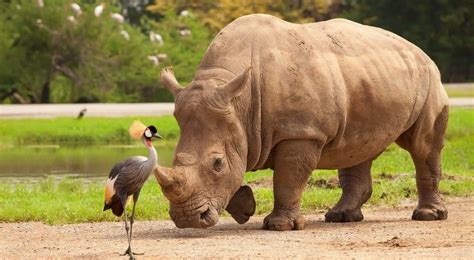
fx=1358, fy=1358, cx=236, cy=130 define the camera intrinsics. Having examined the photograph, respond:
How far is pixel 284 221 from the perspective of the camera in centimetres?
1281

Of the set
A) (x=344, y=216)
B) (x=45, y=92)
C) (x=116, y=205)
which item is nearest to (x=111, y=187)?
(x=116, y=205)

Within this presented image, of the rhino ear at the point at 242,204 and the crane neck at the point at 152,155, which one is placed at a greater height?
the crane neck at the point at 152,155

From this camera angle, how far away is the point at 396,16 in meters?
45.8

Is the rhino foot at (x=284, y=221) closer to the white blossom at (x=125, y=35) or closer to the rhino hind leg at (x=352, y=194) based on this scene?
the rhino hind leg at (x=352, y=194)

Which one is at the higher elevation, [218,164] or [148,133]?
[148,133]

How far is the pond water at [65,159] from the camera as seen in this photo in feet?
70.9

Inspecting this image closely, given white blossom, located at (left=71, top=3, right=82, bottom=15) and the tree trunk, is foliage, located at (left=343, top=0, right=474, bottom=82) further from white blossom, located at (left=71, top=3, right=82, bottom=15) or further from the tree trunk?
the tree trunk

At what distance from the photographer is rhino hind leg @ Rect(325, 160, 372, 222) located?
14008 millimetres

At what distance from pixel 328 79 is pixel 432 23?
33.1m

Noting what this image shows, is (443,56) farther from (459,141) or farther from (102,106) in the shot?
(459,141)

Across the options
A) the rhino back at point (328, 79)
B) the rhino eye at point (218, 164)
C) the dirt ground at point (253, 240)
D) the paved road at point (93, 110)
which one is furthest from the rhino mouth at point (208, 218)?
the paved road at point (93, 110)

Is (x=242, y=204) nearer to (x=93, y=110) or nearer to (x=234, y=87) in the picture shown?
(x=234, y=87)

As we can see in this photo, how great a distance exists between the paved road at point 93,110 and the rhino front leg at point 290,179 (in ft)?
59.7

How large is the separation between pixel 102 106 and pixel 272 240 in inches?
878
